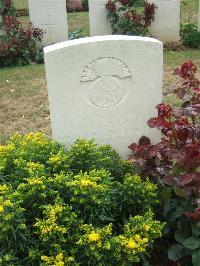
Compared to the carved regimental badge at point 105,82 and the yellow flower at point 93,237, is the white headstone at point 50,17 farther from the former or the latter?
the yellow flower at point 93,237

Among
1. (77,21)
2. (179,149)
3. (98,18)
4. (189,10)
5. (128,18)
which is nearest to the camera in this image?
(179,149)

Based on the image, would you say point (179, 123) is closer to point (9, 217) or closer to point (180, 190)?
point (180, 190)

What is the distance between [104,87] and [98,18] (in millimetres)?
5930

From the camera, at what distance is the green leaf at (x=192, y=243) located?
8.52 feet

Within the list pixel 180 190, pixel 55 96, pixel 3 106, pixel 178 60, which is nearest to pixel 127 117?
pixel 55 96

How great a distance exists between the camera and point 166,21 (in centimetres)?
895

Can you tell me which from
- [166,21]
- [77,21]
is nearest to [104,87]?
[166,21]

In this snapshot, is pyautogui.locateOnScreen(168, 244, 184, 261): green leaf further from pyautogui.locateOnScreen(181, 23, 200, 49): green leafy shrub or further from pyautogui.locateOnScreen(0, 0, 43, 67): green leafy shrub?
pyautogui.locateOnScreen(181, 23, 200, 49): green leafy shrub

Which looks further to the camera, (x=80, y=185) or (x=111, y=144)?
(x=111, y=144)

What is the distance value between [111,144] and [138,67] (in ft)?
2.06

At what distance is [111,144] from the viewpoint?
11.2ft

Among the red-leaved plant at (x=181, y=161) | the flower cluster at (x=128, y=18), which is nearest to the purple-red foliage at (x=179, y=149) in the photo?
the red-leaved plant at (x=181, y=161)

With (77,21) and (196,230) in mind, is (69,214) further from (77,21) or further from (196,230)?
(77,21)

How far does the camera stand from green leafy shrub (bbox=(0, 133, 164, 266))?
239cm
